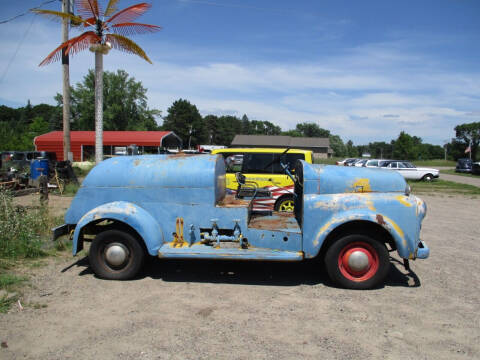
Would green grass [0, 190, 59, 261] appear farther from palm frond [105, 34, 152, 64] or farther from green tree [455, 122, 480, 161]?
green tree [455, 122, 480, 161]

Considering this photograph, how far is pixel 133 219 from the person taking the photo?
14.8 feet

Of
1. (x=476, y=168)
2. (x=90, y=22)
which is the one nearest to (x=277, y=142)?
(x=476, y=168)

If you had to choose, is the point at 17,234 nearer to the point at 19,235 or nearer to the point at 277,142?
the point at 19,235

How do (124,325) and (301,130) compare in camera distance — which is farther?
(301,130)

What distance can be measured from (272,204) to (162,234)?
4.52 meters

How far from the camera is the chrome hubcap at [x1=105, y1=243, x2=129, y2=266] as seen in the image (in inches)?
183

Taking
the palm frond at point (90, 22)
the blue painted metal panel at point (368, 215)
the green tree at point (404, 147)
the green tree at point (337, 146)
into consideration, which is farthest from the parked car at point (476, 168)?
the green tree at point (337, 146)

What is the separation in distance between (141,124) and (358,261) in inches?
2291

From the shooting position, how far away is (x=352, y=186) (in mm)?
4602

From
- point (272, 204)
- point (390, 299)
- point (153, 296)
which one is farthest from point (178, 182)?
point (272, 204)

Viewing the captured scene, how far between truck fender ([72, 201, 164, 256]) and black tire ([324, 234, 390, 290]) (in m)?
2.23

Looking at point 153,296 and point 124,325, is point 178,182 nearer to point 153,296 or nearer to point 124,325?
point 153,296

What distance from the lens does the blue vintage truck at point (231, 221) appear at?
4.37 meters

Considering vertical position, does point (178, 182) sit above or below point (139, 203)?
above
